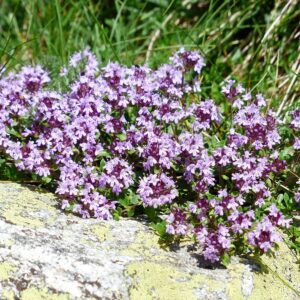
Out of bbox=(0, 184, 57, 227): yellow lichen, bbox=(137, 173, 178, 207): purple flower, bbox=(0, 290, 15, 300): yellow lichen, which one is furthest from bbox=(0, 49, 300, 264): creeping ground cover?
bbox=(0, 290, 15, 300): yellow lichen

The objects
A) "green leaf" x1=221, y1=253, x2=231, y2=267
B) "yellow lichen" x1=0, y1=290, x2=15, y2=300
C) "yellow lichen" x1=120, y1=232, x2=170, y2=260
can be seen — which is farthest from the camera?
"yellow lichen" x1=120, y1=232, x2=170, y2=260

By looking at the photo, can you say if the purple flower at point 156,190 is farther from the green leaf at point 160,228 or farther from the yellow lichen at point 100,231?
the yellow lichen at point 100,231

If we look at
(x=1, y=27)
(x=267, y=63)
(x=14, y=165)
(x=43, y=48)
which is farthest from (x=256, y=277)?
(x=1, y=27)

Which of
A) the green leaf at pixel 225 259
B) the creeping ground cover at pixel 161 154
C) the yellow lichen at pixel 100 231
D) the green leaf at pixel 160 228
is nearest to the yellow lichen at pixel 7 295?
the yellow lichen at pixel 100 231

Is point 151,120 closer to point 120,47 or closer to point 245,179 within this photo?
point 245,179

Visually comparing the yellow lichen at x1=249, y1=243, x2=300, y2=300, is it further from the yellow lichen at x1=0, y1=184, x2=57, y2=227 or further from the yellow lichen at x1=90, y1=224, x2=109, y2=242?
the yellow lichen at x1=0, y1=184, x2=57, y2=227

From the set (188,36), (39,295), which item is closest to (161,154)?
(39,295)
